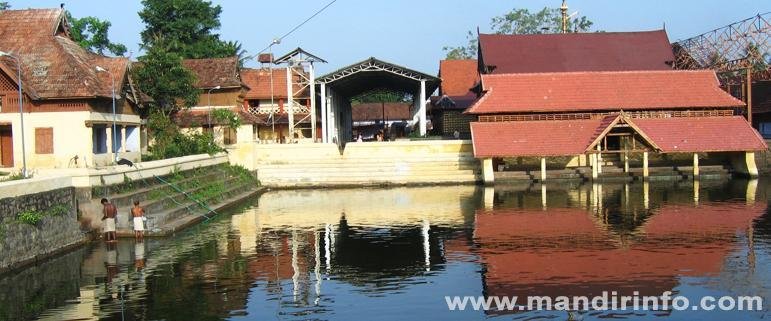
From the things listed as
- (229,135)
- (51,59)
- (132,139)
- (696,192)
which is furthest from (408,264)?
(229,135)

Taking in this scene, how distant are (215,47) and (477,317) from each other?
4721cm

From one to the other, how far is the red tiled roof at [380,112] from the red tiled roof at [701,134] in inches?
1163

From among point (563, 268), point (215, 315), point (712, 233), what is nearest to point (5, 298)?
point (215, 315)

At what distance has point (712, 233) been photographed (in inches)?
704

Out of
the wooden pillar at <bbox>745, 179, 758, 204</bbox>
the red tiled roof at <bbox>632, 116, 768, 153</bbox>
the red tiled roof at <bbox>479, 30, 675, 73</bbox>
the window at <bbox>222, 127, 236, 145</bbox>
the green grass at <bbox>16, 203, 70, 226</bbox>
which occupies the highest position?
the red tiled roof at <bbox>479, 30, 675, 73</bbox>

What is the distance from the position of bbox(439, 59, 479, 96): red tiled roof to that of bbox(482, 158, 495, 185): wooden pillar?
16601 mm

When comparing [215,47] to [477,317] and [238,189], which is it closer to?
[238,189]

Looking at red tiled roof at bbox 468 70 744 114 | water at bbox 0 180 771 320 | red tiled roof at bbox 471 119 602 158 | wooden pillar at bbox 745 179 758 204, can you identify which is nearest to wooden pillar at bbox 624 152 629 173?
red tiled roof at bbox 471 119 602 158

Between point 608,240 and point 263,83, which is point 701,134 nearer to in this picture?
point 608,240

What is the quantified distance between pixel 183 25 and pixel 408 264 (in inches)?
1721

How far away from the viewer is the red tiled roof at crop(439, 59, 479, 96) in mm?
49562

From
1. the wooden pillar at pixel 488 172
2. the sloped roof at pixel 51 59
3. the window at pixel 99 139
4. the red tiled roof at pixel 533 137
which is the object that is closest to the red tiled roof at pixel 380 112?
the red tiled roof at pixel 533 137

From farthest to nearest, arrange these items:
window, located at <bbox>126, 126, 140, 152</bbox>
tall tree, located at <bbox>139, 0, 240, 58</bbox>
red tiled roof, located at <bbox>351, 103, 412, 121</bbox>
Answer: red tiled roof, located at <bbox>351, 103, 412, 121</bbox> < tall tree, located at <bbox>139, 0, 240, 58</bbox> < window, located at <bbox>126, 126, 140, 152</bbox>

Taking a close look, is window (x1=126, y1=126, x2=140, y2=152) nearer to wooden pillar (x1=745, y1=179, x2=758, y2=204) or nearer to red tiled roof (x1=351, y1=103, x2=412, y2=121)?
wooden pillar (x1=745, y1=179, x2=758, y2=204)
